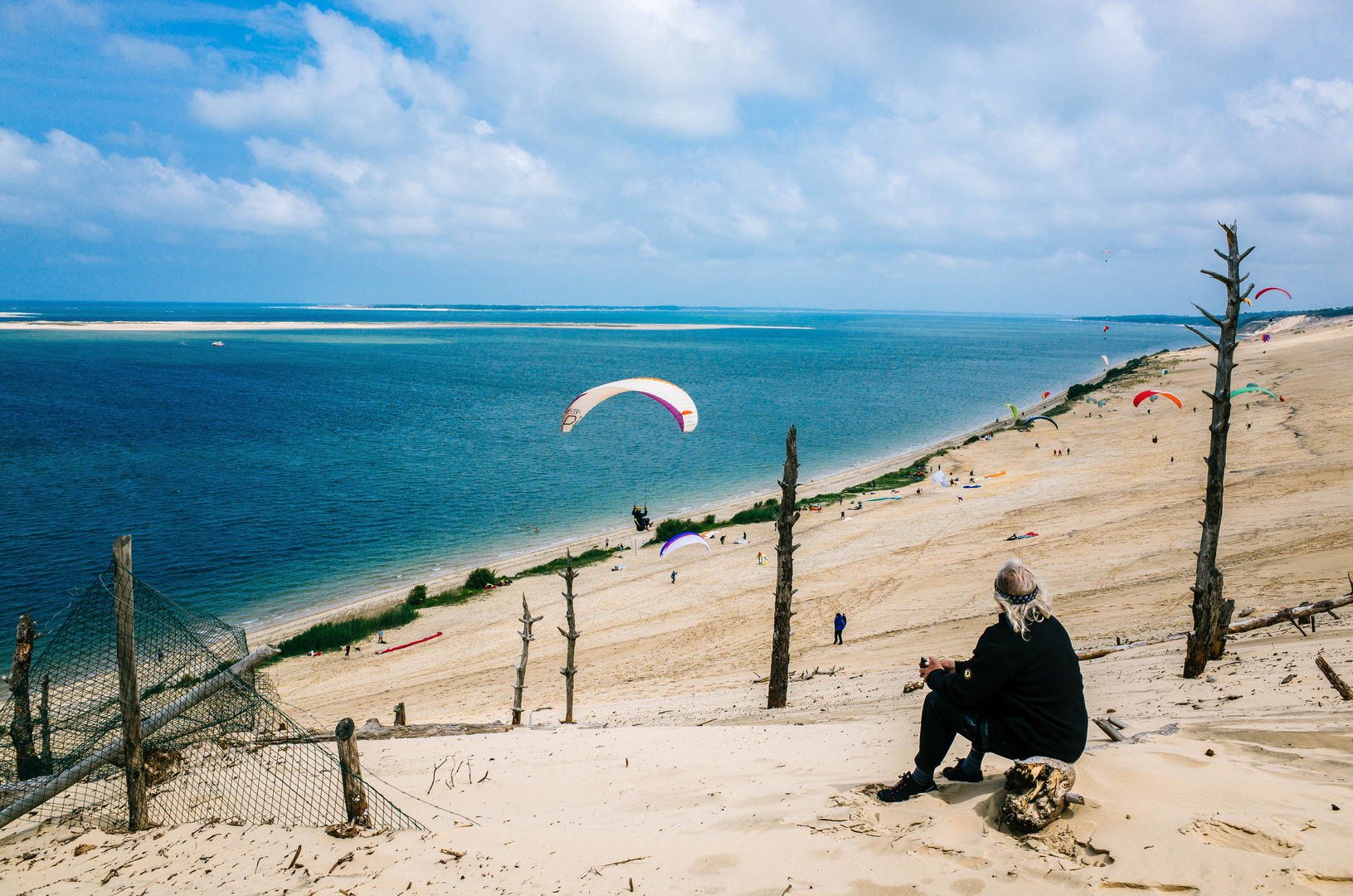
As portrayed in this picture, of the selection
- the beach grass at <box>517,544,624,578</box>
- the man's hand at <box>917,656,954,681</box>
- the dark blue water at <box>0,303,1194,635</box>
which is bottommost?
the beach grass at <box>517,544,624,578</box>

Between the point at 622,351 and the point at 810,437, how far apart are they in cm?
9522

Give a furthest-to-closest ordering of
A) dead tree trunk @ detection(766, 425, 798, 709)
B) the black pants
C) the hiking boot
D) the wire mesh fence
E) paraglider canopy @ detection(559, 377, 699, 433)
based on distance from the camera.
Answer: paraglider canopy @ detection(559, 377, 699, 433) → dead tree trunk @ detection(766, 425, 798, 709) → the wire mesh fence → the hiking boot → the black pants

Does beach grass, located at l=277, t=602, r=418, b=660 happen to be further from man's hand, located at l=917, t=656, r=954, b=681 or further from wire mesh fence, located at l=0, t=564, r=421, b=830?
man's hand, located at l=917, t=656, r=954, b=681

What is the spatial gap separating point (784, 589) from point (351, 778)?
745 cm

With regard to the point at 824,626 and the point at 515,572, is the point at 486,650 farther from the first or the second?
the point at 824,626

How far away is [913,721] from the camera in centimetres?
726

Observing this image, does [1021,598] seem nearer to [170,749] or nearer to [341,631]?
[170,749]

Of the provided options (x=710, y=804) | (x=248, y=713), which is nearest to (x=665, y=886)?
(x=710, y=804)

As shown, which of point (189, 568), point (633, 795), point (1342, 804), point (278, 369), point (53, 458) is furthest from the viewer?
point (278, 369)

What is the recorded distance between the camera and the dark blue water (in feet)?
88.8

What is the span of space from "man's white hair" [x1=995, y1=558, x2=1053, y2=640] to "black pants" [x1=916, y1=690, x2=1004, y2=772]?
668 millimetres

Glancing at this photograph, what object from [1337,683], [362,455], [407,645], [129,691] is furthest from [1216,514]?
[362,455]

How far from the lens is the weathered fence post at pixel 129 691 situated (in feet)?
17.8

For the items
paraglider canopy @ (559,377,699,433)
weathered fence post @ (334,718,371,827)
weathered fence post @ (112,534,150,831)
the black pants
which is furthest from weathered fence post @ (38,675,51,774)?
paraglider canopy @ (559,377,699,433)
